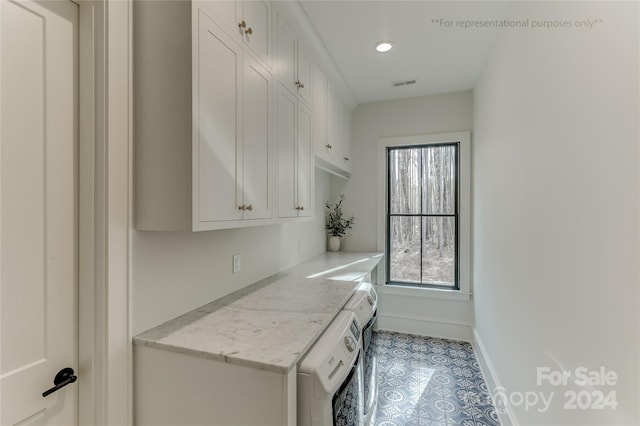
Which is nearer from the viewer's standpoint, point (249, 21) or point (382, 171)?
point (249, 21)

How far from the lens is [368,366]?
5.91ft

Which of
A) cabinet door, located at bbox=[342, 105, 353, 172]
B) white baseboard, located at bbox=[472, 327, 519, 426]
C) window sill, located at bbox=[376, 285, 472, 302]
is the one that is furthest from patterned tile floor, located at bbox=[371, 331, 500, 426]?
cabinet door, located at bbox=[342, 105, 353, 172]

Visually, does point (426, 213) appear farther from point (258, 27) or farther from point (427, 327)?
point (258, 27)

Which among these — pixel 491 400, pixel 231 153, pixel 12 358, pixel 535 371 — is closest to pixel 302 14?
pixel 231 153

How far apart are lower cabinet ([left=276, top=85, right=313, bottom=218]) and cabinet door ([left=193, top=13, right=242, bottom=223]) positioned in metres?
0.44

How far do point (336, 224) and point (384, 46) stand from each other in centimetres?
199

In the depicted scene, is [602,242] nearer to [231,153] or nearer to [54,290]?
[231,153]

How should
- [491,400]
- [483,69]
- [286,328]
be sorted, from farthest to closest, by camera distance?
[483,69] < [491,400] < [286,328]

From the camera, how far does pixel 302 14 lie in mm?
1936

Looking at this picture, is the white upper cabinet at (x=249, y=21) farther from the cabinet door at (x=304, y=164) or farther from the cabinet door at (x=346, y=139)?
the cabinet door at (x=346, y=139)

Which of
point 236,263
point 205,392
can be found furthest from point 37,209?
point 236,263

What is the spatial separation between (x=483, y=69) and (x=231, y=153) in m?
2.61

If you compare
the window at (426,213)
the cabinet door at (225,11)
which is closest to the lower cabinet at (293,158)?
the cabinet door at (225,11)

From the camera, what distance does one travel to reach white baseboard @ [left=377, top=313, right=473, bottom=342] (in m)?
3.21
